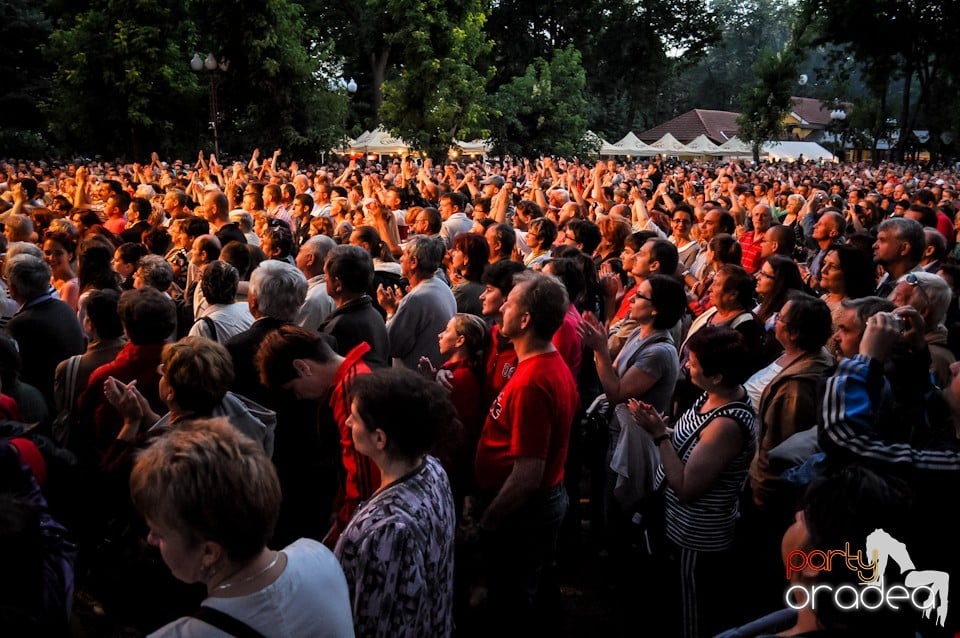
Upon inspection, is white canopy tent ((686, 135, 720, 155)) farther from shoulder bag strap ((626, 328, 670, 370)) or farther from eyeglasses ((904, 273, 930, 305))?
shoulder bag strap ((626, 328, 670, 370))

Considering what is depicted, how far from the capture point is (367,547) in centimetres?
227

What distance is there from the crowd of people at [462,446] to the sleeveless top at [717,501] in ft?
0.04

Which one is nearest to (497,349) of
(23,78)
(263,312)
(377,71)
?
(263,312)

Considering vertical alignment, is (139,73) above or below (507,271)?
above

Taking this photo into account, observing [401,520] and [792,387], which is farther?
[792,387]

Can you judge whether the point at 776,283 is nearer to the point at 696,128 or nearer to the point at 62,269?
the point at 62,269

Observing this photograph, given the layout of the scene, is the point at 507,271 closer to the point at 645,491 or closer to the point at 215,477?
the point at 645,491

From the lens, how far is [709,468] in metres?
3.18

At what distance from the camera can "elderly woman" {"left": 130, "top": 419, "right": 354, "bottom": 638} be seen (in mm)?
1849

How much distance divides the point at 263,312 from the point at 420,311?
1.26 meters

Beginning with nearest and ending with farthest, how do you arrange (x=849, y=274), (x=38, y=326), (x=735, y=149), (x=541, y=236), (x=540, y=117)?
(x=38, y=326) → (x=849, y=274) → (x=541, y=236) → (x=540, y=117) → (x=735, y=149)

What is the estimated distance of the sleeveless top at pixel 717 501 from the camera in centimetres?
324

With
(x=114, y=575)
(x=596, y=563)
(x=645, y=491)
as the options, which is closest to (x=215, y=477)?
(x=114, y=575)

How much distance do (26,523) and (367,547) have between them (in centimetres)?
86
